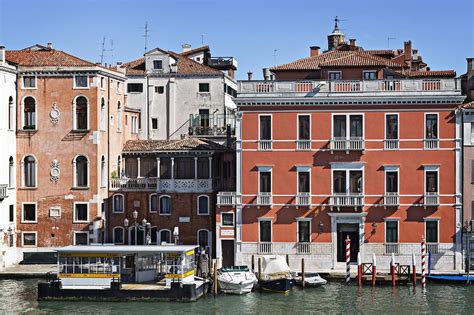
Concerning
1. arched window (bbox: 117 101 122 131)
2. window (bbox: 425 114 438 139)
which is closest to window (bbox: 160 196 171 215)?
arched window (bbox: 117 101 122 131)

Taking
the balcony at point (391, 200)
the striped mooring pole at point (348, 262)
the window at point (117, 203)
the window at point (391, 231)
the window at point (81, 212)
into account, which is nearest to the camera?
the striped mooring pole at point (348, 262)

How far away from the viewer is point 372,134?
129ft

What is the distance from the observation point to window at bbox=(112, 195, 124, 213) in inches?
1700

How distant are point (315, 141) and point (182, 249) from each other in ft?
24.1

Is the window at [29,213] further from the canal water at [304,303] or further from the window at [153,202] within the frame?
the canal water at [304,303]

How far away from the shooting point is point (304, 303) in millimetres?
34500

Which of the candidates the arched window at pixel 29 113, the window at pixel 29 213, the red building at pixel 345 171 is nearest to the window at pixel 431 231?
the red building at pixel 345 171

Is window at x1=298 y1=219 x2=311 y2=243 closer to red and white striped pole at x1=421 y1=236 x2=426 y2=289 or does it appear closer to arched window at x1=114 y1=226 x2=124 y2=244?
red and white striped pole at x1=421 y1=236 x2=426 y2=289

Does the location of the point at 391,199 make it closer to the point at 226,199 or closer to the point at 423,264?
the point at 423,264

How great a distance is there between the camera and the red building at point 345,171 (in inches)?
1533

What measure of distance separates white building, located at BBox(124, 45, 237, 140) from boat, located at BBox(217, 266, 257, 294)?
587 inches

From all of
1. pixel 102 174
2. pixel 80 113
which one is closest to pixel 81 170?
pixel 102 174

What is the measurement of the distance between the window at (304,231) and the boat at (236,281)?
349 cm

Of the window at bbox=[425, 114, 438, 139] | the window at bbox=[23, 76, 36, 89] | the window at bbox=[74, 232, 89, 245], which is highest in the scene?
the window at bbox=[23, 76, 36, 89]
